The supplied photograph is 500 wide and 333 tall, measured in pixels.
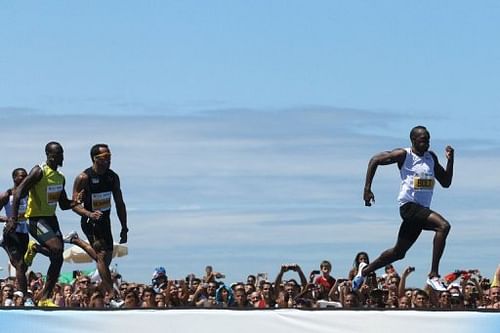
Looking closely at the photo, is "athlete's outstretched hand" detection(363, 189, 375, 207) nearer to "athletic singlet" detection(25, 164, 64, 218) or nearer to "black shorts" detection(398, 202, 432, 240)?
"black shorts" detection(398, 202, 432, 240)

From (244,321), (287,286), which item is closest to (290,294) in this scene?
(287,286)

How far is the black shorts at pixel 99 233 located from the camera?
49.9 ft

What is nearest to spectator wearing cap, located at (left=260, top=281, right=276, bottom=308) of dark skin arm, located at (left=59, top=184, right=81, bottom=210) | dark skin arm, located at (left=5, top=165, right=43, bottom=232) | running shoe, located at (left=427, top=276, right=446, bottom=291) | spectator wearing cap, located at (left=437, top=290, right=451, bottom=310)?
running shoe, located at (left=427, top=276, right=446, bottom=291)

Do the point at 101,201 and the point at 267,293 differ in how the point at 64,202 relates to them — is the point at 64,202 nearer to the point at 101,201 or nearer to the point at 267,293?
the point at 101,201

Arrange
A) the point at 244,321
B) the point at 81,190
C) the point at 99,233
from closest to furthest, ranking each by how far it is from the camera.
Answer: the point at 244,321, the point at 81,190, the point at 99,233

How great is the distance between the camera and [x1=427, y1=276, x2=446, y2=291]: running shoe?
14430 millimetres

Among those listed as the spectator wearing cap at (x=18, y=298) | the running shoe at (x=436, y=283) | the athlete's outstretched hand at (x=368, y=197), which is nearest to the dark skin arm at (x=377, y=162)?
the athlete's outstretched hand at (x=368, y=197)

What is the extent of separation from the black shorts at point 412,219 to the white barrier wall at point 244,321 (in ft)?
9.20

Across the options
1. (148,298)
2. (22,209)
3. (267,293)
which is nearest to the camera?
(148,298)

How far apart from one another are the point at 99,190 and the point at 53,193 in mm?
498

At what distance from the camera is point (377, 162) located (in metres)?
14.1

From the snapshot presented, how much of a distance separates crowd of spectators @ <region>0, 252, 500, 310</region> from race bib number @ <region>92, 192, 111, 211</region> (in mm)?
943

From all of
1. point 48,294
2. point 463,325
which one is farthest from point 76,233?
point 463,325

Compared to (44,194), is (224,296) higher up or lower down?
lower down
